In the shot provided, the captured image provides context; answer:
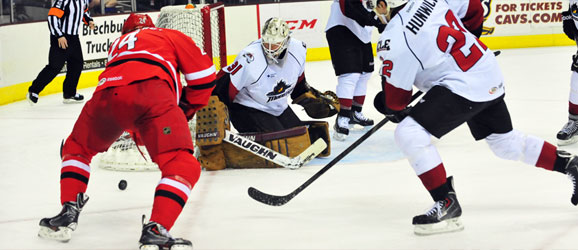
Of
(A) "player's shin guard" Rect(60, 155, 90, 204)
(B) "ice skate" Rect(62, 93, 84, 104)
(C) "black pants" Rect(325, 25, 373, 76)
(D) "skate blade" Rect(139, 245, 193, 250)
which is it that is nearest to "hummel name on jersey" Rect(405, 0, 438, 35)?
(D) "skate blade" Rect(139, 245, 193, 250)

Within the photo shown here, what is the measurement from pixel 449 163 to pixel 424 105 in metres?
1.44

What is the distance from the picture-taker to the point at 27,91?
7.35 meters

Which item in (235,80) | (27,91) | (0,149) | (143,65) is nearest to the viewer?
(143,65)

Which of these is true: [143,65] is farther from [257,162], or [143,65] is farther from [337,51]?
[337,51]

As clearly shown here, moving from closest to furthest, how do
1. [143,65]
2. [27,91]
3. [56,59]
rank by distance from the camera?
1. [143,65]
2. [56,59]
3. [27,91]

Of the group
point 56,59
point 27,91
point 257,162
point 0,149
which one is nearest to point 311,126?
point 257,162

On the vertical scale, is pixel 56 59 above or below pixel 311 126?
below

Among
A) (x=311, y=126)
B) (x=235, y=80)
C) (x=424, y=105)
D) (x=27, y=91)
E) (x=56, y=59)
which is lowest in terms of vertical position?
(x=27, y=91)

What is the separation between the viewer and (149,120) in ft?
9.14

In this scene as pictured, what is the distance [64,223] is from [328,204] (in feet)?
3.69

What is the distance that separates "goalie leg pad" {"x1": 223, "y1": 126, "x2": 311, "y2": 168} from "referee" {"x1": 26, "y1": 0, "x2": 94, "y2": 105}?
3.04 m

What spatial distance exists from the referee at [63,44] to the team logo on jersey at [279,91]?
9.85ft

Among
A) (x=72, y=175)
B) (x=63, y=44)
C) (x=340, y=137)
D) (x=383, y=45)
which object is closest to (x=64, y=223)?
(x=72, y=175)

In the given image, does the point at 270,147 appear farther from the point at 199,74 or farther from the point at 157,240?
the point at 157,240
